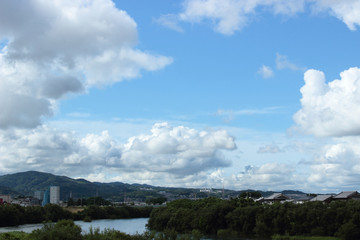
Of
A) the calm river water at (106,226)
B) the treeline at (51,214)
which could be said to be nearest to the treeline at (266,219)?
the calm river water at (106,226)

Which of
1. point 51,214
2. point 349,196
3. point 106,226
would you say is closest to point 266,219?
point 349,196

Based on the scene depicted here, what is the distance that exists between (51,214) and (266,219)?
295 ft

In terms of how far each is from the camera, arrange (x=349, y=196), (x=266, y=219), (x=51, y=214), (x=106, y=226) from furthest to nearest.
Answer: (x=51, y=214), (x=106, y=226), (x=349, y=196), (x=266, y=219)

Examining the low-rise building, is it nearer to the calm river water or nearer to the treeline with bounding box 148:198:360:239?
the treeline with bounding box 148:198:360:239

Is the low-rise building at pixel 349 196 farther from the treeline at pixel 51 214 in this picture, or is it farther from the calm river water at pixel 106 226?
the treeline at pixel 51 214

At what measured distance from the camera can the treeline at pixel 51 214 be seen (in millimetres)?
130125

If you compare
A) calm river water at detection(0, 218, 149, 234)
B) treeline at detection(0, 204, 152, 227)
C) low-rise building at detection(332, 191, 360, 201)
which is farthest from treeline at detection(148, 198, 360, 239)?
treeline at detection(0, 204, 152, 227)

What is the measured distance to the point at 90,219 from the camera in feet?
526

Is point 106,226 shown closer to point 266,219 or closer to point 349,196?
point 266,219

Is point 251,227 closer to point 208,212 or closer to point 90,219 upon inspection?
point 208,212

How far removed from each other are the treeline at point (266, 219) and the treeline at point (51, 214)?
119 feet

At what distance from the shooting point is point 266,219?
8550 centimetres

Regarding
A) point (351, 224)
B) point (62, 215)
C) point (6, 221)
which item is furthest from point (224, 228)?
point (62, 215)

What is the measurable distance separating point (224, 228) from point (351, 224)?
106 feet
